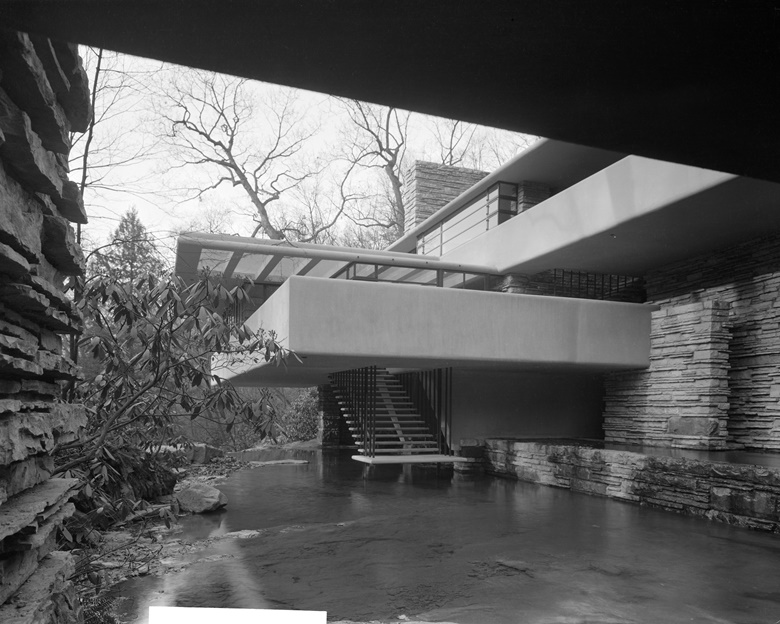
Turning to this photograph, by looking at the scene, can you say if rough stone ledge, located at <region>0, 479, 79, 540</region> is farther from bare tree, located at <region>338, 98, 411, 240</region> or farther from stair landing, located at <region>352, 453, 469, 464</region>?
bare tree, located at <region>338, 98, 411, 240</region>

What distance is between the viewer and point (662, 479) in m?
7.93

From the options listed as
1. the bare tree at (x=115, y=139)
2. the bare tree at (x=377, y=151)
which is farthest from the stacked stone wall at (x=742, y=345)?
the bare tree at (x=377, y=151)

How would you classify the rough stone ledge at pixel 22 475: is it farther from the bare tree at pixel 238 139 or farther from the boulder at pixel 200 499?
the bare tree at pixel 238 139

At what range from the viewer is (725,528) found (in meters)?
6.66

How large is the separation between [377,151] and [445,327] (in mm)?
10223

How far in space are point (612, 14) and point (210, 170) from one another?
17473 mm

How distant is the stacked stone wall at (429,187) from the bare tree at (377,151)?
99 centimetres

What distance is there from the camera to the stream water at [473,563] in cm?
398

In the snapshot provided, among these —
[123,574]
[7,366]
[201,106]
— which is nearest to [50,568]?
[7,366]

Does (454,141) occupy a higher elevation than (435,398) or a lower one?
higher

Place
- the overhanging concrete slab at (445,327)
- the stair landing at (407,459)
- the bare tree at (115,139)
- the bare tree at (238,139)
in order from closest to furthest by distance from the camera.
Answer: the bare tree at (115,139) → the overhanging concrete slab at (445,327) → the stair landing at (407,459) → the bare tree at (238,139)

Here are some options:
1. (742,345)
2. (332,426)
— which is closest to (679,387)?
(742,345)

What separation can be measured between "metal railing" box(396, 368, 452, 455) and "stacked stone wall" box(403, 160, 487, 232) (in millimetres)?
5493

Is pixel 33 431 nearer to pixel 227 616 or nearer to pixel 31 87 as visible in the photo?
pixel 227 616
